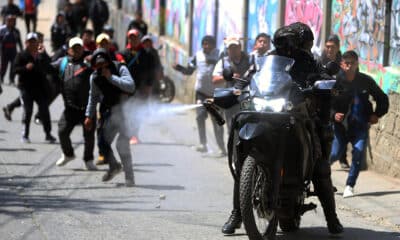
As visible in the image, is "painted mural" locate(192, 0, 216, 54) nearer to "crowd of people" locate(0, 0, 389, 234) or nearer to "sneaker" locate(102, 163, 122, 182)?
"crowd of people" locate(0, 0, 389, 234)

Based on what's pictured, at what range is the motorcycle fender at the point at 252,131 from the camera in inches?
316

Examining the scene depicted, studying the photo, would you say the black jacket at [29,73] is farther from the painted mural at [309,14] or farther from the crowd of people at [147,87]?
the painted mural at [309,14]

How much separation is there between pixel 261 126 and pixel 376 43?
5.71m

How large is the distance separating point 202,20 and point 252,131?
13.7m

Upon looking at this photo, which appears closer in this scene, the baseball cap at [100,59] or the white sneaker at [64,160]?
the baseball cap at [100,59]

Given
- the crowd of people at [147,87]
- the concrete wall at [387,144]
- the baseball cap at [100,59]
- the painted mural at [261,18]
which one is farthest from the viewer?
the painted mural at [261,18]

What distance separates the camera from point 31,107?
15797 mm

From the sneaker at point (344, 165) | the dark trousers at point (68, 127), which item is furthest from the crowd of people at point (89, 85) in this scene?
the sneaker at point (344, 165)

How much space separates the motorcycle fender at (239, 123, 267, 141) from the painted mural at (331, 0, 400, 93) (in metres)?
4.89

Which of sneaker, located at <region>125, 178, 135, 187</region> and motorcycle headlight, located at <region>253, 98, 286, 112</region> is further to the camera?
sneaker, located at <region>125, 178, 135, 187</region>

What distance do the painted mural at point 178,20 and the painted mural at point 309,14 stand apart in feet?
Result: 20.9

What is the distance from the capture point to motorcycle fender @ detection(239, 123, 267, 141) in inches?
316

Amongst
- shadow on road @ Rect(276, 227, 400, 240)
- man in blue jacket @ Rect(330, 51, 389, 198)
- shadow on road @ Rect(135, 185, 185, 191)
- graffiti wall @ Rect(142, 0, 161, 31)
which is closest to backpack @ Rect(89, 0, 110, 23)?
graffiti wall @ Rect(142, 0, 161, 31)

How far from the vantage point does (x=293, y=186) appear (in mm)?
8438
